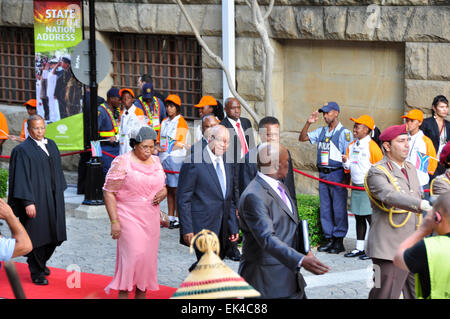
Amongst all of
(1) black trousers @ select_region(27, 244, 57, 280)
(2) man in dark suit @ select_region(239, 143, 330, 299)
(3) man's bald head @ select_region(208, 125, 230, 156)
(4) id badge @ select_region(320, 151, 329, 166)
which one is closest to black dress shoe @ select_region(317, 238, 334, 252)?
(4) id badge @ select_region(320, 151, 329, 166)

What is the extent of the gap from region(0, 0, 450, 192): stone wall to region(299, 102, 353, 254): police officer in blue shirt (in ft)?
7.33

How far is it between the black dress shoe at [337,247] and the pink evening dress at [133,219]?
10.1ft

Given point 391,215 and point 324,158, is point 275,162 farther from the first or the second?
point 324,158

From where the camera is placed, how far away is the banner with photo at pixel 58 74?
13.6 meters

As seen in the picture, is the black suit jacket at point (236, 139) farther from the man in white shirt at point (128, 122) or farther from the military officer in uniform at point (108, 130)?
the military officer in uniform at point (108, 130)

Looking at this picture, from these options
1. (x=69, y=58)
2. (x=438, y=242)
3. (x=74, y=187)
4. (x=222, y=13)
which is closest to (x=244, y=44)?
(x=222, y=13)

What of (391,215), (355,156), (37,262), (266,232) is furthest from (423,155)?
(266,232)

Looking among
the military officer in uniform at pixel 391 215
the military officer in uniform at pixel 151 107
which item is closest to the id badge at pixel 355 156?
the military officer in uniform at pixel 391 215

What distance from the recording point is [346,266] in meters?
10.2

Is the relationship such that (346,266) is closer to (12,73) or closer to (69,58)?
(69,58)

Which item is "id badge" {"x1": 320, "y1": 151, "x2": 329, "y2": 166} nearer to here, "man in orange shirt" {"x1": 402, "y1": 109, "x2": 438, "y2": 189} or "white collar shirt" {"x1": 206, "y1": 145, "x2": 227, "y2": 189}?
"man in orange shirt" {"x1": 402, "y1": 109, "x2": 438, "y2": 189}

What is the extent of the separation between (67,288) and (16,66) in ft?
32.5

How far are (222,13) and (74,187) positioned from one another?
4301 mm

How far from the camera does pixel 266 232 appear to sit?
6297 millimetres
